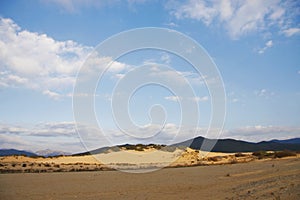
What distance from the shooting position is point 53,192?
17.9 m

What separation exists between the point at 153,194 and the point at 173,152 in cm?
5018

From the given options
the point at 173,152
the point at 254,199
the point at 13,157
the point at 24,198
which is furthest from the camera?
the point at 173,152

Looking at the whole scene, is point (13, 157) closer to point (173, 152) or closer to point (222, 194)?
point (173, 152)

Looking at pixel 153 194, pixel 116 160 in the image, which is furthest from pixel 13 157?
pixel 153 194

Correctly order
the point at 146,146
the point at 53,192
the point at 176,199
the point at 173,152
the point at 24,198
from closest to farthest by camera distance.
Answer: the point at 176,199, the point at 24,198, the point at 53,192, the point at 173,152, the point at 146,146

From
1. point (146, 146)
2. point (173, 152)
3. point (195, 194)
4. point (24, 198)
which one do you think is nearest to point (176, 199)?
point (195, 194)

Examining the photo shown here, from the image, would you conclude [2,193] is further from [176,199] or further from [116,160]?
[116,160]

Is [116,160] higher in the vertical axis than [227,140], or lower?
lower

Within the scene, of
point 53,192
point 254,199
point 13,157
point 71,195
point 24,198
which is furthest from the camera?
point 13,157

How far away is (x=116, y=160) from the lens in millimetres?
58031

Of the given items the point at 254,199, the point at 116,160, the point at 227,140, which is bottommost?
the point at 254,199

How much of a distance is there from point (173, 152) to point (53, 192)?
4925 centimetres

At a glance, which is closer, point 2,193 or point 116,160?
point 2,193

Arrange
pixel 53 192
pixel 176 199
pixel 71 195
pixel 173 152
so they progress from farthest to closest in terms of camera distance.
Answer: pixel 173 152, pixel 53 192, pixel 71 195, pixel 176 199
